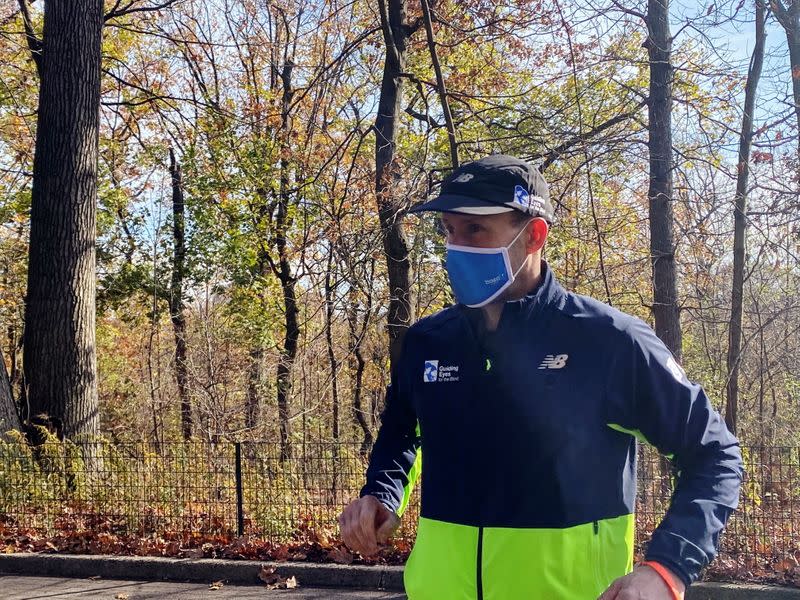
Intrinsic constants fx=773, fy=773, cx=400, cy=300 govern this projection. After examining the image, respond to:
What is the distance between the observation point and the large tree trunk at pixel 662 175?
30.4ft

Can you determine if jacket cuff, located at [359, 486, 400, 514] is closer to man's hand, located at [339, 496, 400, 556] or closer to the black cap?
man's hand, located at [339, 496, 400, 556]

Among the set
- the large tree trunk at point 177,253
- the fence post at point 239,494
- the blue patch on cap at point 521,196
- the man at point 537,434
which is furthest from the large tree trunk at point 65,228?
the large tree trunk at point 177,253

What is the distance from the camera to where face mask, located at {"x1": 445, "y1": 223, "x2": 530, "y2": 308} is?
2.20 metres

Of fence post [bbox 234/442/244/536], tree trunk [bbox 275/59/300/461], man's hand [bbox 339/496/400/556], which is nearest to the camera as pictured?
man's hand [bbox 339/496/400/556]

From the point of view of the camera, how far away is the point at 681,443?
189 centimetres

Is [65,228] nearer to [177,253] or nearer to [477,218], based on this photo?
[477,218]

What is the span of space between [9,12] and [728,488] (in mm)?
18923

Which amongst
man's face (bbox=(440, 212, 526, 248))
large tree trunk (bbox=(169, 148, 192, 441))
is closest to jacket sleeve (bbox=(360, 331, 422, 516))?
man's face (bbox=(440, 212, 526, 248))

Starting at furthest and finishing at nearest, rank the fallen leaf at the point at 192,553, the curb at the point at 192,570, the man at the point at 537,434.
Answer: the fallen leaf at the point at 192,553, the curb at the point at 192,570, the man at the point at 537,434

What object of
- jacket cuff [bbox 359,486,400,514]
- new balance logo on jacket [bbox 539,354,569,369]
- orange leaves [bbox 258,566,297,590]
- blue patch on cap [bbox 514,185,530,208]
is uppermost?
blue patch on cap [bbox 514,185,530,208]

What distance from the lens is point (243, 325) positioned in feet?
73.1

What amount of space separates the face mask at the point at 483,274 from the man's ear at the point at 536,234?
0.08 ft

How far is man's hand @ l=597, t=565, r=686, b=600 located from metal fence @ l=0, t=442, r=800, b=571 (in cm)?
524

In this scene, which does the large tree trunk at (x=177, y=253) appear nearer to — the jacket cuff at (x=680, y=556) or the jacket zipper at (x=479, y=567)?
the jacket zipper at (x=479, y=567)
